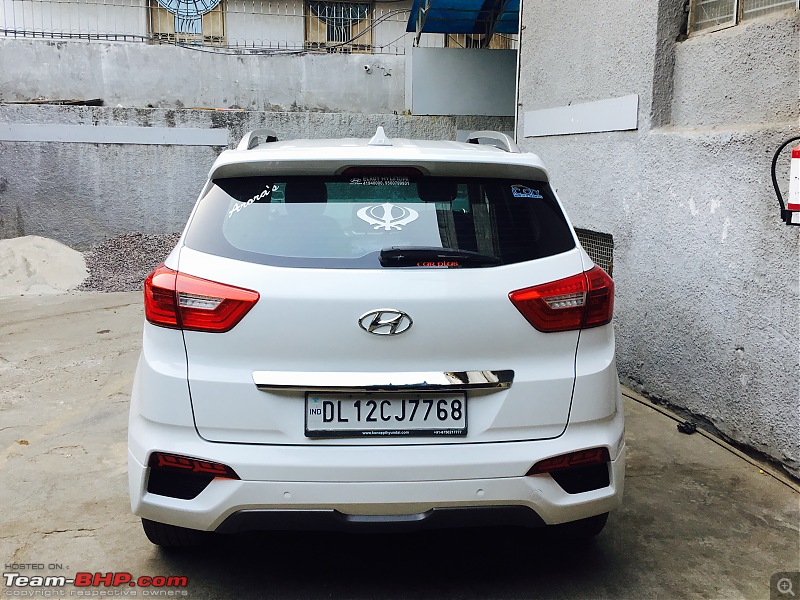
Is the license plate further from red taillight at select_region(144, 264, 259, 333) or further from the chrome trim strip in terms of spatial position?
red taillight at select_region(144, 264, 259, 333)

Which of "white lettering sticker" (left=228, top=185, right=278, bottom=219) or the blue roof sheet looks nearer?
"white lettering sticker" (left=228, top=185, right=278, bottom=219)

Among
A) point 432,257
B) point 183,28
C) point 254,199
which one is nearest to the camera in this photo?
point 432,257

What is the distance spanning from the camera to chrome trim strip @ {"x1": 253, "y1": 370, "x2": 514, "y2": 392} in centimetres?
245

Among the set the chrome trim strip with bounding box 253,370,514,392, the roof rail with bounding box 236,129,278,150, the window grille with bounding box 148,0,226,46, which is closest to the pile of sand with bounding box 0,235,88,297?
the window grille with bounding box 148,0,226,46

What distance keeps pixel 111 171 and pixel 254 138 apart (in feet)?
28.3

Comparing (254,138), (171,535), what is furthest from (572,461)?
(254,138)

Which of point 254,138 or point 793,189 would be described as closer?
point 254,138

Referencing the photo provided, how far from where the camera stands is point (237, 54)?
12.2 m

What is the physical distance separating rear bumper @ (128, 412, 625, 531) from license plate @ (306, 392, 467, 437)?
0.06 metres

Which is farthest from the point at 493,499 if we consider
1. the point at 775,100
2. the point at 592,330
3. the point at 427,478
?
the point at 775,100

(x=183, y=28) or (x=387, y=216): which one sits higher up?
(x=183, y=28)

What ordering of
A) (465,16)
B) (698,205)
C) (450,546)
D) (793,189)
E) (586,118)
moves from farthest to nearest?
(465,16), (586,118), (698,205), (793,189), (450,546)

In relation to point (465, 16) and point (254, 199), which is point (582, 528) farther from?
point (465, 16)

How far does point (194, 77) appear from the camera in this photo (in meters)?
12.1
